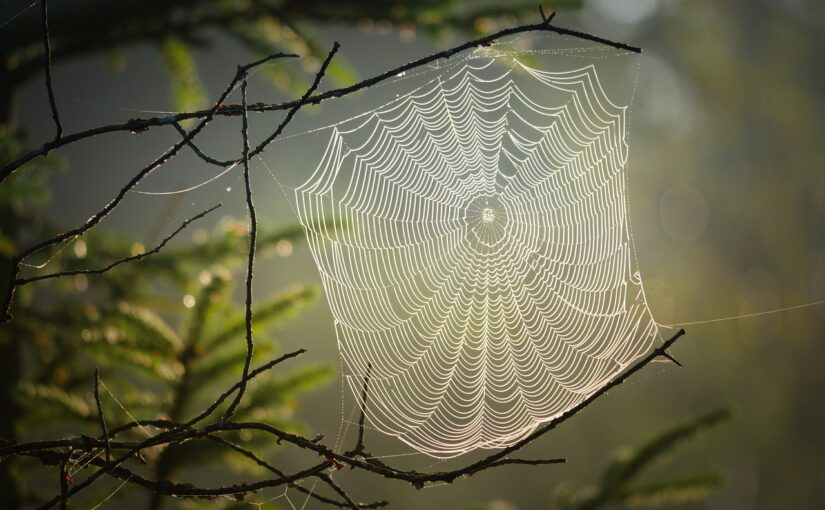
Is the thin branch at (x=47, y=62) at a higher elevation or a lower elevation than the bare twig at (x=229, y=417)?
higher

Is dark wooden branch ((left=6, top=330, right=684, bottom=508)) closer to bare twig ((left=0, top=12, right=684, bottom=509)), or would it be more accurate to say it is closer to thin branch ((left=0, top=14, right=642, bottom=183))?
bare twig ((left=0, top=12, right=684, bottom=509))

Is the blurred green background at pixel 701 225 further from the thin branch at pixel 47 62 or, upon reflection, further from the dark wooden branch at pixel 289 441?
the dark wooden branch at pixel 289 441

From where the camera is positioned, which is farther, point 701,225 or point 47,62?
point 701,225

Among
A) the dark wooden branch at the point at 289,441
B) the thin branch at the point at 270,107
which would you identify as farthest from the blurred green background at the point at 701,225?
the dark wooden branch at the point at 289,441

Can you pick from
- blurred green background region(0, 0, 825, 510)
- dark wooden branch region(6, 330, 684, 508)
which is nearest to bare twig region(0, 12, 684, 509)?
dark wooden branch region(6, 330, 684, 508)

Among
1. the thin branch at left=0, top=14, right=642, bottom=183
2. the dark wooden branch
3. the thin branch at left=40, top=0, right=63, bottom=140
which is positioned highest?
the thin branch at left=40, top=0, right=63, bottom=140

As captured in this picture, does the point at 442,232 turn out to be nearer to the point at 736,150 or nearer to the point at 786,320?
the point at 786,320

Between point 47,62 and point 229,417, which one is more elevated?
point 47,62

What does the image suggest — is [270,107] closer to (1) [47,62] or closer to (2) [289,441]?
(1) [47,62]

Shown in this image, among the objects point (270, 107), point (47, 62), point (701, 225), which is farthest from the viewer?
point (701, 225)

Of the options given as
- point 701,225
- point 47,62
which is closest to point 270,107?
point 47,62
